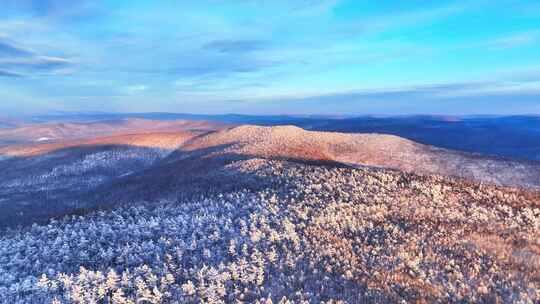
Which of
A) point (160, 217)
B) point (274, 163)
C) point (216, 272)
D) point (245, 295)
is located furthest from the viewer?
point (274, 163)

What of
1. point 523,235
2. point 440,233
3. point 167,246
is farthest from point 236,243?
point 523,235

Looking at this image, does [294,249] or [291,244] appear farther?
[291,244]

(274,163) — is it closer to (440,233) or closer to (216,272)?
(440,233)

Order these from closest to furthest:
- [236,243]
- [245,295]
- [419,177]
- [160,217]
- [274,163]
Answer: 1. [245,295]
2. [236,243]
3. [160,217]
4. [419,177]
5. [274,163]

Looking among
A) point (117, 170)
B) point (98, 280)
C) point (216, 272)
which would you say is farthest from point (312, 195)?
point (117, 170)

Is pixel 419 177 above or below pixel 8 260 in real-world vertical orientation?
above

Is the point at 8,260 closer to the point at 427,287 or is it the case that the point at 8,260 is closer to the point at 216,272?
the point at 216,272

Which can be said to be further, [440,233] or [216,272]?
[440,233]

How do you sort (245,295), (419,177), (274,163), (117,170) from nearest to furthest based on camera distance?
(245,295)
(419,177)
(274,163)
(117,170)

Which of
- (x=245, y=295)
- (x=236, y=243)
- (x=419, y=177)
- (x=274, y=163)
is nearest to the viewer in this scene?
(x=245, y=295)
